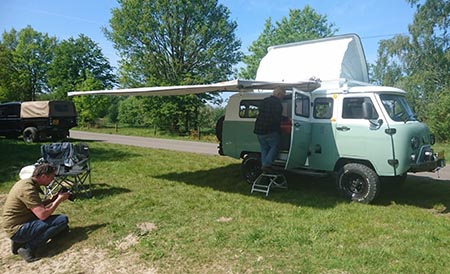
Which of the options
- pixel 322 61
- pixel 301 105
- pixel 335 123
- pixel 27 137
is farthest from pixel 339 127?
pixel 27 137

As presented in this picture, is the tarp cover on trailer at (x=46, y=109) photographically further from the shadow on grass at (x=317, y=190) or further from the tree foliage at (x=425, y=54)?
the tree foliage at (x=425, y=54)

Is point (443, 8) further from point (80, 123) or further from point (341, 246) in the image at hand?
point (80, 123)

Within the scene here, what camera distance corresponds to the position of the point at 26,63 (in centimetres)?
4691

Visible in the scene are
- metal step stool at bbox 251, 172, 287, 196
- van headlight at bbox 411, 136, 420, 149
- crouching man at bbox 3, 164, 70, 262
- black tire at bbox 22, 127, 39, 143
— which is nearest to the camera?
crouching man at bbox 3, 164, 70, 262

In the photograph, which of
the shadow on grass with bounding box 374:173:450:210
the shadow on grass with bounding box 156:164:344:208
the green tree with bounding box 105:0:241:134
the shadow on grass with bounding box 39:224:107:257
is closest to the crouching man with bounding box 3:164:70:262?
the shadow on grass with bounding box 39:224:107:257

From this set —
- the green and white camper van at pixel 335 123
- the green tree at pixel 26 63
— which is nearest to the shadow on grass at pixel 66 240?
the green and white camper van at pixel 335 123

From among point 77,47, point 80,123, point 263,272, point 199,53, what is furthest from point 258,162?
point 77,47

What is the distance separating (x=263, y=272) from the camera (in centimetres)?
398

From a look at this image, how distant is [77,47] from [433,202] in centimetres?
4327

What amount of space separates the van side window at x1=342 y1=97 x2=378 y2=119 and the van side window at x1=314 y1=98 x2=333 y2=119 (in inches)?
11.7

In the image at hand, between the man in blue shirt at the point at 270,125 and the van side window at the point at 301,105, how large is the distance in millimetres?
311

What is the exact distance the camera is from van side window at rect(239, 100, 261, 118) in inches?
329

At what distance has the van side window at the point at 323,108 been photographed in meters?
7.34

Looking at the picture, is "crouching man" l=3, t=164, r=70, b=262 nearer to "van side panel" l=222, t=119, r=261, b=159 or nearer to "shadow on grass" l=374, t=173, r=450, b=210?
"van side panel" l=222, t=119, r=261, b=159
